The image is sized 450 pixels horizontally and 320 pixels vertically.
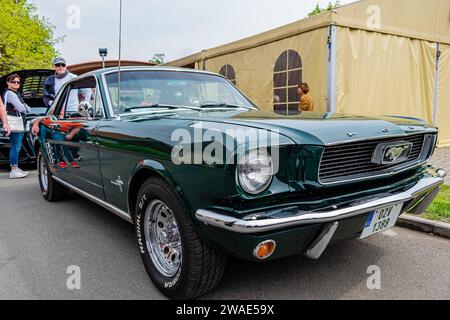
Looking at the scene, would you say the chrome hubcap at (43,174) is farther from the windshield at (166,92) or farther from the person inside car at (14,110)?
the windshield at (166,92)

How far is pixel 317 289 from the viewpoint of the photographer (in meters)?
2.42

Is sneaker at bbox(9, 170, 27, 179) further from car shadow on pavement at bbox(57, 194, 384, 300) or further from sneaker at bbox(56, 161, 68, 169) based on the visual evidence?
car shadow on pavement at bbox(57, 194, 384, 300)

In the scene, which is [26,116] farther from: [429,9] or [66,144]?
[429,9]

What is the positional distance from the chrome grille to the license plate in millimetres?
233

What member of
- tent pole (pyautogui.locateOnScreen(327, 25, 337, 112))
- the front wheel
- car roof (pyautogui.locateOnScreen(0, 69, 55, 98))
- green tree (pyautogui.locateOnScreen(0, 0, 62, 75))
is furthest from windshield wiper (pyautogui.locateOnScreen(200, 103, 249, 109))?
green tree (pyautogui.locateOnScreen(0, 0, 62, 75))

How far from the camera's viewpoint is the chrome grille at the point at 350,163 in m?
2.08

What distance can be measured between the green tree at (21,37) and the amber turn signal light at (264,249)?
22398 millimetres

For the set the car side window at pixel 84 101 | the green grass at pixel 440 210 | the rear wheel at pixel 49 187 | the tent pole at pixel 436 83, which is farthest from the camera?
the tent pole at pixel 436 83

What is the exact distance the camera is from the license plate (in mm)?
2162

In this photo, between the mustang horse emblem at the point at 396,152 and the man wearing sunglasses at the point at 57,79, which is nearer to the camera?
the mustang horse emblem at the point at 396,152

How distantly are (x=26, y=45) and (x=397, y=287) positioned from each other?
23111 millimetres

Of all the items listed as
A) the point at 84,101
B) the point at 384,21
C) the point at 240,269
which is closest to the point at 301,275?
the point at 240,269

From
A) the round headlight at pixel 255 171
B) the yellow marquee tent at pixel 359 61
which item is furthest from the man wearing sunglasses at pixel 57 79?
the round headlight at pixel 255 171
